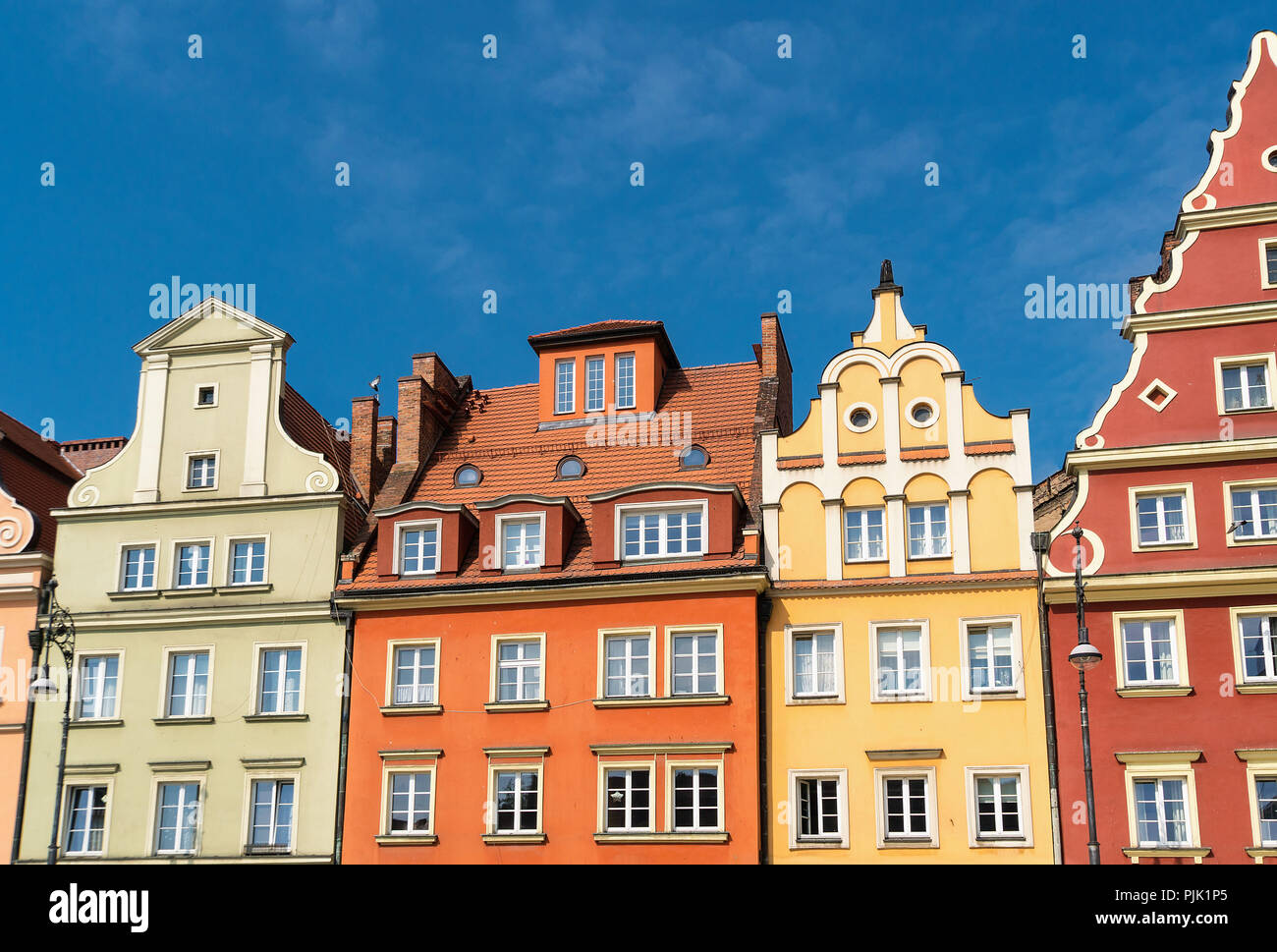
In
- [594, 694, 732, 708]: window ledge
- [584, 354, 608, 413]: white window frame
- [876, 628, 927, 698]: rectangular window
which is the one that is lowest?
[594, 694, 732, 708]: window ledge

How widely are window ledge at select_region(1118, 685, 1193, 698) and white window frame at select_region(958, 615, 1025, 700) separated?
234 cm

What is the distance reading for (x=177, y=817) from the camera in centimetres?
3759

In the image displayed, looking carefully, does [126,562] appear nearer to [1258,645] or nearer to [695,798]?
Answer: [695,798]

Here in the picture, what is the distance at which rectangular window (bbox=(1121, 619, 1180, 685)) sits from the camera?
3325 cm

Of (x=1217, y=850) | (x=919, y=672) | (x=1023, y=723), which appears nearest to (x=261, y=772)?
(x=919, y=672)

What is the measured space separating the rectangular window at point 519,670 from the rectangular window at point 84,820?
11394 mm

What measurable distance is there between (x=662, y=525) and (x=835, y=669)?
6.04 meters

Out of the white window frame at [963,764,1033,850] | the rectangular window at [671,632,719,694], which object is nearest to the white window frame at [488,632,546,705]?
the rectangular window at [671,632,719,694]

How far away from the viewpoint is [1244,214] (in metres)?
36.4

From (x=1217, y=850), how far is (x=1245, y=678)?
403 centimetres

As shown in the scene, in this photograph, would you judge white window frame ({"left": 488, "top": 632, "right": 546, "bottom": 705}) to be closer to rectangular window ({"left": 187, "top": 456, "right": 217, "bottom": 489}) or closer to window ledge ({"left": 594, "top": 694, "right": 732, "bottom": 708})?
window ledge ({"left": 594, "top": 694, "right": 732, "bottom": 708})

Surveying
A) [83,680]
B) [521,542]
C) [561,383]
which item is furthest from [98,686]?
[561,383]
